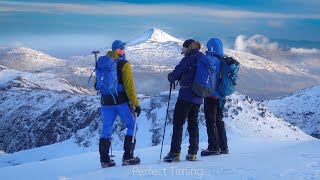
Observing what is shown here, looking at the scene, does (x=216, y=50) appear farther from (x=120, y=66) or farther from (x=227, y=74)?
(x=120, y=66)

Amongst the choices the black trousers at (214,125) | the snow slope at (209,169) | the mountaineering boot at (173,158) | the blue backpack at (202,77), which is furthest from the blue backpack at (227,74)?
the mountaineering boot at (173,158)

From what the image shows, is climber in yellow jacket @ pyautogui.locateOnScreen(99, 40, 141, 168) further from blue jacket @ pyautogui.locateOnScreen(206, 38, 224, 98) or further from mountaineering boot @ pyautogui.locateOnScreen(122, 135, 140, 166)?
blue jacket @ pyautogui.locateOnScreen(206, 38, 224, 98)

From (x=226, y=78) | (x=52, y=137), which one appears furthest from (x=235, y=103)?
(x=52, y=137)

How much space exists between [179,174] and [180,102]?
8.85 ft

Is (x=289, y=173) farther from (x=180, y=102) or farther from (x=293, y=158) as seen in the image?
(x=180, y=102)

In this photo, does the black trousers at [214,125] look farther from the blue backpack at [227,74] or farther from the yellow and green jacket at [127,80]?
the yellow and green jacket at [127,80]

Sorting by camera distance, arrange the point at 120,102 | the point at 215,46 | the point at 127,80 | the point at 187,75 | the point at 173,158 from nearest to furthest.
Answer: the point at 127,80 < the point at 120,102 < the point at 187,75 < the point at 173,158 < the point at 215,46

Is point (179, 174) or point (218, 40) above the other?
point (218, 40)

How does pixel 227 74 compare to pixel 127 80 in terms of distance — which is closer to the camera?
pixel 127 80

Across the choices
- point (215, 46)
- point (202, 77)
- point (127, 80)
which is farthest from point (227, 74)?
point (127, 80)

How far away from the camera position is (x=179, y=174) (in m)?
11.1

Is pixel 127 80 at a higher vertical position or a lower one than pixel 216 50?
lower

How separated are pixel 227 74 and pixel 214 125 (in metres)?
1.67

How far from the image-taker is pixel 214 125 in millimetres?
14422
